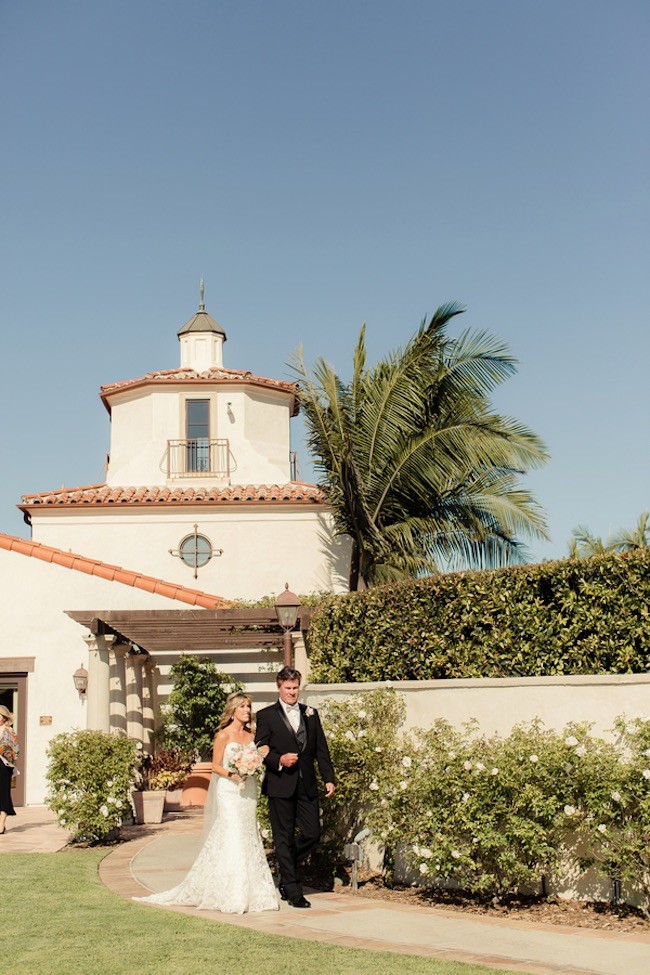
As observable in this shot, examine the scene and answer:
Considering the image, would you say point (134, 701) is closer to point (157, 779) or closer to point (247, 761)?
point (157, 779)

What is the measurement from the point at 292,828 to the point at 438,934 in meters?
1.89

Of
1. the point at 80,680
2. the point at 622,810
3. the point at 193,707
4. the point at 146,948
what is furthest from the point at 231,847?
the point at 80,680

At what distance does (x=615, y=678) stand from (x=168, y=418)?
20.8 meters

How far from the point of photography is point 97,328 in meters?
16.1

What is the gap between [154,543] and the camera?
25.5 m

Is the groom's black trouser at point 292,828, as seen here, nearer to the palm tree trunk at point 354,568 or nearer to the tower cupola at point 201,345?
the palm tree trunk at point 354,568

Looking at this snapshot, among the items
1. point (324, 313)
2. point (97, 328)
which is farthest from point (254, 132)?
point (97, 328)

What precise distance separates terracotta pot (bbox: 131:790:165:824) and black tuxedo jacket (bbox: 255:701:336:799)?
292 inches

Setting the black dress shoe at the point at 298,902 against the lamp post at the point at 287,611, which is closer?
the black dress shoe at the point at 298,902

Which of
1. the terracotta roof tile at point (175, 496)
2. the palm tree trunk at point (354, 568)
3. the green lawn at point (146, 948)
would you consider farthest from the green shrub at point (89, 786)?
the terracotta roof tile at point (175, 496)

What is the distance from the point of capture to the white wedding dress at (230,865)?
8531 mm

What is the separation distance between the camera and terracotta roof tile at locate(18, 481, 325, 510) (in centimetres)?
2525

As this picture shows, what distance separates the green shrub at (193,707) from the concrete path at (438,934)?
964 cm

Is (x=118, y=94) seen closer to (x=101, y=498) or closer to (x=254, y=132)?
(x=254, y=132)
